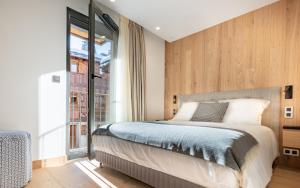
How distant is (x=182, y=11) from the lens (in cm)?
306

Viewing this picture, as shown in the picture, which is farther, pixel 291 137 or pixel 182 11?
pixel 182 11

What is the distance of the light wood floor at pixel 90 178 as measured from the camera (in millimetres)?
1944

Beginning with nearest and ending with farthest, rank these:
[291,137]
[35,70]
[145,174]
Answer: [145,174]
[291,137]
[35,70]

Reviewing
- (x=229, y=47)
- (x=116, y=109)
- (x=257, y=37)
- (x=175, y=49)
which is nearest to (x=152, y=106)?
(x=116, y=109)

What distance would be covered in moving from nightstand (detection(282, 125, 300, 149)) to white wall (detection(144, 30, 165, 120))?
227 cm

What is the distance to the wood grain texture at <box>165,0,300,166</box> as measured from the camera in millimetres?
2617

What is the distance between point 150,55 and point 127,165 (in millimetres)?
2524

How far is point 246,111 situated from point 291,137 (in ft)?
1.88

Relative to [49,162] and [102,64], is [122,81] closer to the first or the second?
[102,64]

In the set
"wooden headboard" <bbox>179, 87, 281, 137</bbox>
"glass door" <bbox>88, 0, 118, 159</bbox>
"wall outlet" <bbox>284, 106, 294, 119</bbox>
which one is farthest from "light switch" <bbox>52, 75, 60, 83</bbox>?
"wall outlet" <bbox>284, 106, 294, 119</bbox>

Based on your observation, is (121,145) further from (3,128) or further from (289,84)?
(289,84)

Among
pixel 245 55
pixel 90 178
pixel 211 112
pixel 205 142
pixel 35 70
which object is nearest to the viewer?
pixel 205 142

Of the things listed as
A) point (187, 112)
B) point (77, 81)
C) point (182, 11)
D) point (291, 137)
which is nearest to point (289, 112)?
point (291, 137)

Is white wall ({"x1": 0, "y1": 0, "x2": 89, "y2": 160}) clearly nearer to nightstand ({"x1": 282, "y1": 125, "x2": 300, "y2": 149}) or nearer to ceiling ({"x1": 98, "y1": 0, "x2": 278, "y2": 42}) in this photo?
ceiling ({"x1": 98, "y1": 0, "x2": 278, "y2": 42})
